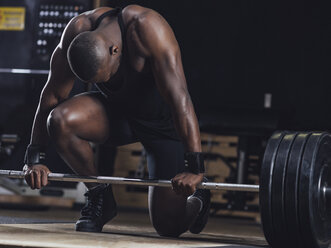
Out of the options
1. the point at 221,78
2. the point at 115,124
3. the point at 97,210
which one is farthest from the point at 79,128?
the point at 221,78

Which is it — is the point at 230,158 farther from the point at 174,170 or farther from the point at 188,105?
the point at 188,105

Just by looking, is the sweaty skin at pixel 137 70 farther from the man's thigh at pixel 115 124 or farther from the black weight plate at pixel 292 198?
the black weight plate at pixel 292 198

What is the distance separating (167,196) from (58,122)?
690 mm

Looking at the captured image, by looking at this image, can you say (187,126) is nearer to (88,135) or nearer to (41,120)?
(88,135)

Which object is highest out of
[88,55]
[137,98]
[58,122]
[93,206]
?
[88,55]

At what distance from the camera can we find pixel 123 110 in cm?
335

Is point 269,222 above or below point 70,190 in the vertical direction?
above

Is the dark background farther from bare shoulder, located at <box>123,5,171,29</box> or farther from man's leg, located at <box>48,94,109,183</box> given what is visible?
bare shoulder, located at <box>123,5,171,29</box>

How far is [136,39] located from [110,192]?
31.8 inches

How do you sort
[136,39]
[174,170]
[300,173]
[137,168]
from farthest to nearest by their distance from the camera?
[137,168] → [174,170] → [136,39] → [300,173]

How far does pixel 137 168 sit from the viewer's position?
6207 mm

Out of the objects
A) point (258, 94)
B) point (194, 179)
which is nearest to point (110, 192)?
point (194, 179)

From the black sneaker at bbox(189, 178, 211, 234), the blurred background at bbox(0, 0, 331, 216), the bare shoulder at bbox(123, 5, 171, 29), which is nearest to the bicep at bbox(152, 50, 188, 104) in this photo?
the bare shoulder at bbox(123, 5, 171, 29)

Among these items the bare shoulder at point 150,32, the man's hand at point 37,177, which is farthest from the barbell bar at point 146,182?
the bare shoulder at point 150,32
